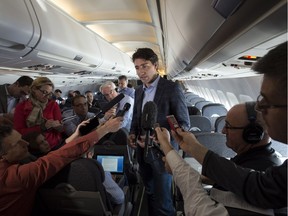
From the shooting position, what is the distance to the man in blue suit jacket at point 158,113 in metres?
2.45

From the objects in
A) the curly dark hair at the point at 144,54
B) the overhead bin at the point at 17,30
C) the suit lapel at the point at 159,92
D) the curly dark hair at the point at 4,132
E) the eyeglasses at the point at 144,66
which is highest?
the overhead bin at the point at 17,30

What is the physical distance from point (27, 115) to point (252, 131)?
9.87 ft

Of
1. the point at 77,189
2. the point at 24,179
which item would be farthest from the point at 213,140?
the point at 24,179

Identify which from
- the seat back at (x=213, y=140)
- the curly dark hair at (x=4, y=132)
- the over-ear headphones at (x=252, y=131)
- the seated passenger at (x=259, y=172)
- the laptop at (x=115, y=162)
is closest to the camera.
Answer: the seated passenger at (x=259, y=172)

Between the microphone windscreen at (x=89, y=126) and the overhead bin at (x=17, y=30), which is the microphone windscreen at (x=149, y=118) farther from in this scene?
the overhead bin at (x=17, y=30)

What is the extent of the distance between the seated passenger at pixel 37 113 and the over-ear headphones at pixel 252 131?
269cm

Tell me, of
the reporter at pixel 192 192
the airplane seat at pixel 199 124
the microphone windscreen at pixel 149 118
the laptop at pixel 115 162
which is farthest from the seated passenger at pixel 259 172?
the airplane seat at pixel 199 124

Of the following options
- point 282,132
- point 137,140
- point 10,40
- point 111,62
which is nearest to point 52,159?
point 137,140

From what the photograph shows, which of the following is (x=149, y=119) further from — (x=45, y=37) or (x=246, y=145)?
(x=45, y=37)

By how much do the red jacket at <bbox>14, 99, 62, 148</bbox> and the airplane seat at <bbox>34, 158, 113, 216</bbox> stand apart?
1.44 meters

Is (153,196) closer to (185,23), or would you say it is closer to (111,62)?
Answer: (185,23)

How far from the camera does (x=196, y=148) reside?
1.35 m

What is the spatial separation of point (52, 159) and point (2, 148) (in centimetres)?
41

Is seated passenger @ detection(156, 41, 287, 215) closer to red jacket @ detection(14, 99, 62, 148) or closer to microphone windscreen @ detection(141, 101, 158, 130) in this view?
microphone windscreen @ detection(141, 101, 158, 130)
